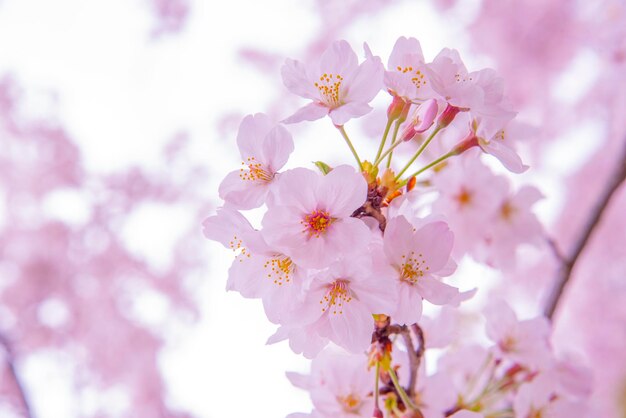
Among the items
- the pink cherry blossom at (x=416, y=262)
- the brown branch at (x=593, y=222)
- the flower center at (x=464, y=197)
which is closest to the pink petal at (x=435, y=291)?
the pink cherry blossom at (x=416, y=262)

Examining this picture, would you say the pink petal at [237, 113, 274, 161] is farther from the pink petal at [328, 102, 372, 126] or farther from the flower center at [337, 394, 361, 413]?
the flower center at [337, 394, 361, 413]

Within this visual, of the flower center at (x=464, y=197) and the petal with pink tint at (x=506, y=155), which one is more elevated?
the flower center at (x=464, y=197)

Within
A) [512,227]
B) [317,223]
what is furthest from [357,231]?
[512,227]

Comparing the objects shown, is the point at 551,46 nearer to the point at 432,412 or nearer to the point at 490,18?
the point at 490,18

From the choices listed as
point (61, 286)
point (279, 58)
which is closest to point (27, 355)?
point (61, 286)

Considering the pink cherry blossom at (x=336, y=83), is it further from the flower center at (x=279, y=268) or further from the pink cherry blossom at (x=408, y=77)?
the flower center at (x=279, y=268)
